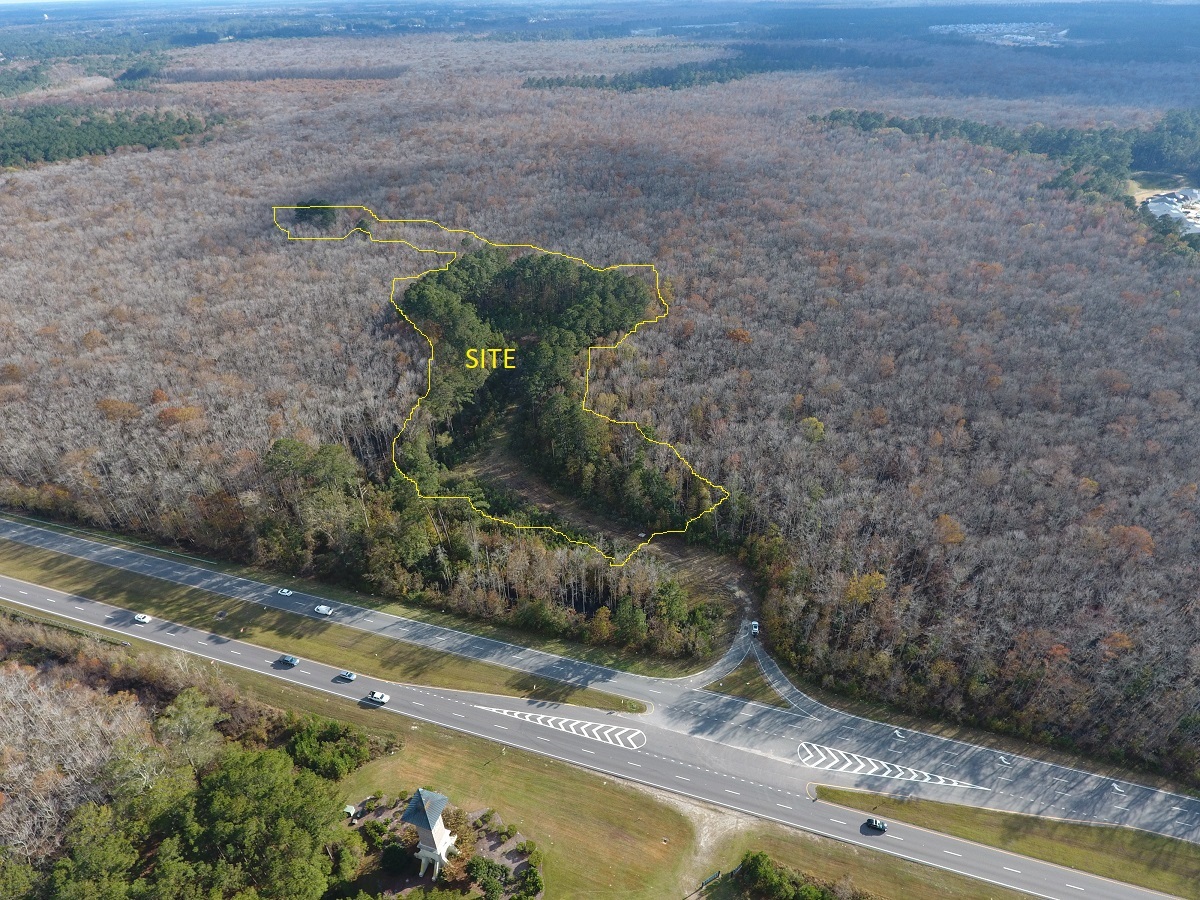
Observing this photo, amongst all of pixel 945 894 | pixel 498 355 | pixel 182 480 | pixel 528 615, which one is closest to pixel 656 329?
pixel 498 355

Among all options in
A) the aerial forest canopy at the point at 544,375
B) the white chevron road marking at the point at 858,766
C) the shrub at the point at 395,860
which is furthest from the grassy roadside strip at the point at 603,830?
the aerial forest canopy at the point at 544,375

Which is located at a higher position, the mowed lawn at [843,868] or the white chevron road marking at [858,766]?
the white chevron road marking at [858,766]

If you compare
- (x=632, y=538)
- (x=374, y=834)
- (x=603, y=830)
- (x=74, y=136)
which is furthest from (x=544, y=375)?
(x=74, y=136)

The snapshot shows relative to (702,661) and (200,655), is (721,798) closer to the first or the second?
(702,661)

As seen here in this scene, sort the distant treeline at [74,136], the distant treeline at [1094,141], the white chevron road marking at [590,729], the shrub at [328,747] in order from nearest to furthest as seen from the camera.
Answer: the shrub at [328,747], the white chevron road marking at [590,729], the distant treeline at [1094,141], the distant treeline at [74,136]

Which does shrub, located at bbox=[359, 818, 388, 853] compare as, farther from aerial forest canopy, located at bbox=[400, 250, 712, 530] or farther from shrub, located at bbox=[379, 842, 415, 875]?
aerial forest canopy, located at bbox=[400, 250, 712, 530]

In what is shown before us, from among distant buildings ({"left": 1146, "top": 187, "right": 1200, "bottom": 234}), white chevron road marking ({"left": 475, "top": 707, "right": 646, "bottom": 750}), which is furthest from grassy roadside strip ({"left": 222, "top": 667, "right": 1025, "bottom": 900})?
distant buildings ({"left": 1146, "top": 187, "right": 1200, "bottom": 234})

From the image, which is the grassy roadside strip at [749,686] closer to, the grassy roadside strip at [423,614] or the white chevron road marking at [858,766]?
the grassy roadside strip at [423,614]
